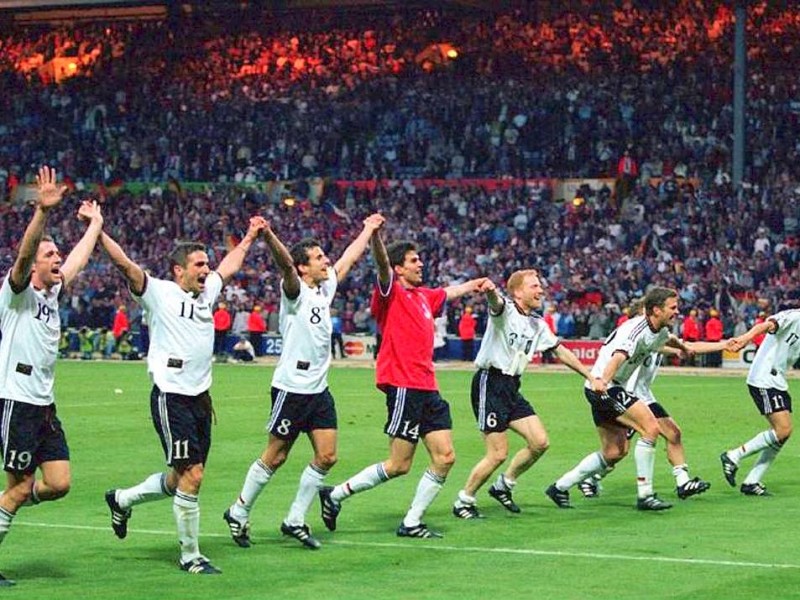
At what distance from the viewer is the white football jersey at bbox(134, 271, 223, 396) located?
11.2 metres

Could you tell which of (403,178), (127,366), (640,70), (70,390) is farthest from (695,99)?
(70,390)

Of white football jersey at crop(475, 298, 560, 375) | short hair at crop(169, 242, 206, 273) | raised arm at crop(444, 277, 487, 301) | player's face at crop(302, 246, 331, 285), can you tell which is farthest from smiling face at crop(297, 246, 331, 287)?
white football jersey at crop(475, 298, 560, 375)

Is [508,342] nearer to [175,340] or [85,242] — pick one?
[175,340]

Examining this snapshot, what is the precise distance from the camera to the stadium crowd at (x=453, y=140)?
45562 mm

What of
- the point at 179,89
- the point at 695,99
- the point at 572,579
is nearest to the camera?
the point at 572,579

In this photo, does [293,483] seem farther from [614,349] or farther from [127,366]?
[127,366]

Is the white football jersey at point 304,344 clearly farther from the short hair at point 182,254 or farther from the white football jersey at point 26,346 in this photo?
the white football jersey at point 26,346

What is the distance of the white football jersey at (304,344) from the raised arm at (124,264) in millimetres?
1552

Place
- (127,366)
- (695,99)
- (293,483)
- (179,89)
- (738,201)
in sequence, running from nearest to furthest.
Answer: (293,483) → (127,366) → (738,201) → (695,99) → (179,89)

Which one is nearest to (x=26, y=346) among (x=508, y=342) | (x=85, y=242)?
(x=85, y=242)

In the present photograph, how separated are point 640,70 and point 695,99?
3.00m

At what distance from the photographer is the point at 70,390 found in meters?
31.4

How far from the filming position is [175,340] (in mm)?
11242

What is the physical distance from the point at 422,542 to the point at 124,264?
3454 mm
